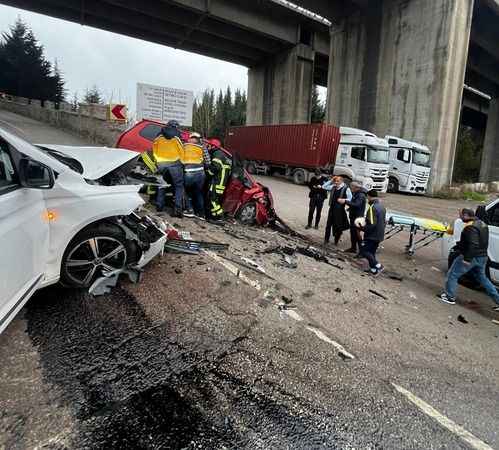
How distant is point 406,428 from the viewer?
2.21 m

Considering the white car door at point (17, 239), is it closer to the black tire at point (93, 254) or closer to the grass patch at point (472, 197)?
the black tire at point (93, 254)

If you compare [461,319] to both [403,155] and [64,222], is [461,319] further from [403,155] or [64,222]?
[403,155]

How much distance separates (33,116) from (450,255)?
101 ft

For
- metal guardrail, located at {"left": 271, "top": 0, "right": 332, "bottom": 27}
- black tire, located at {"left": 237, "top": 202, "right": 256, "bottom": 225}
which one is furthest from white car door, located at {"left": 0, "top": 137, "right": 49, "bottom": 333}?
metal guardrail, located at {"left": 271, "top": 0, "right": 332, "bottom": 27}

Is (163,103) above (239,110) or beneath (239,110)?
beneath

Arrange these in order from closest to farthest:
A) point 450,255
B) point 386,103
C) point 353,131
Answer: point 450,255 < point 353,131 < point 386,103

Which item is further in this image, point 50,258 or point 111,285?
point 111,285

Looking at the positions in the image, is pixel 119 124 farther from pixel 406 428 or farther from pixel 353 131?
pixel 406 428

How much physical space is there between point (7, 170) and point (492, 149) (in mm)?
46108

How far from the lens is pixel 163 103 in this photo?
9500 mm

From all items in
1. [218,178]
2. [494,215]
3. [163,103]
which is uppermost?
[163,103]

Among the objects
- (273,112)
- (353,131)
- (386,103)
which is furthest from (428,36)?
(273,112)

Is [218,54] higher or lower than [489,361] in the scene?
higher

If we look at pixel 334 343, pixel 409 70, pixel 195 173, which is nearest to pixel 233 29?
pixel 409 70
